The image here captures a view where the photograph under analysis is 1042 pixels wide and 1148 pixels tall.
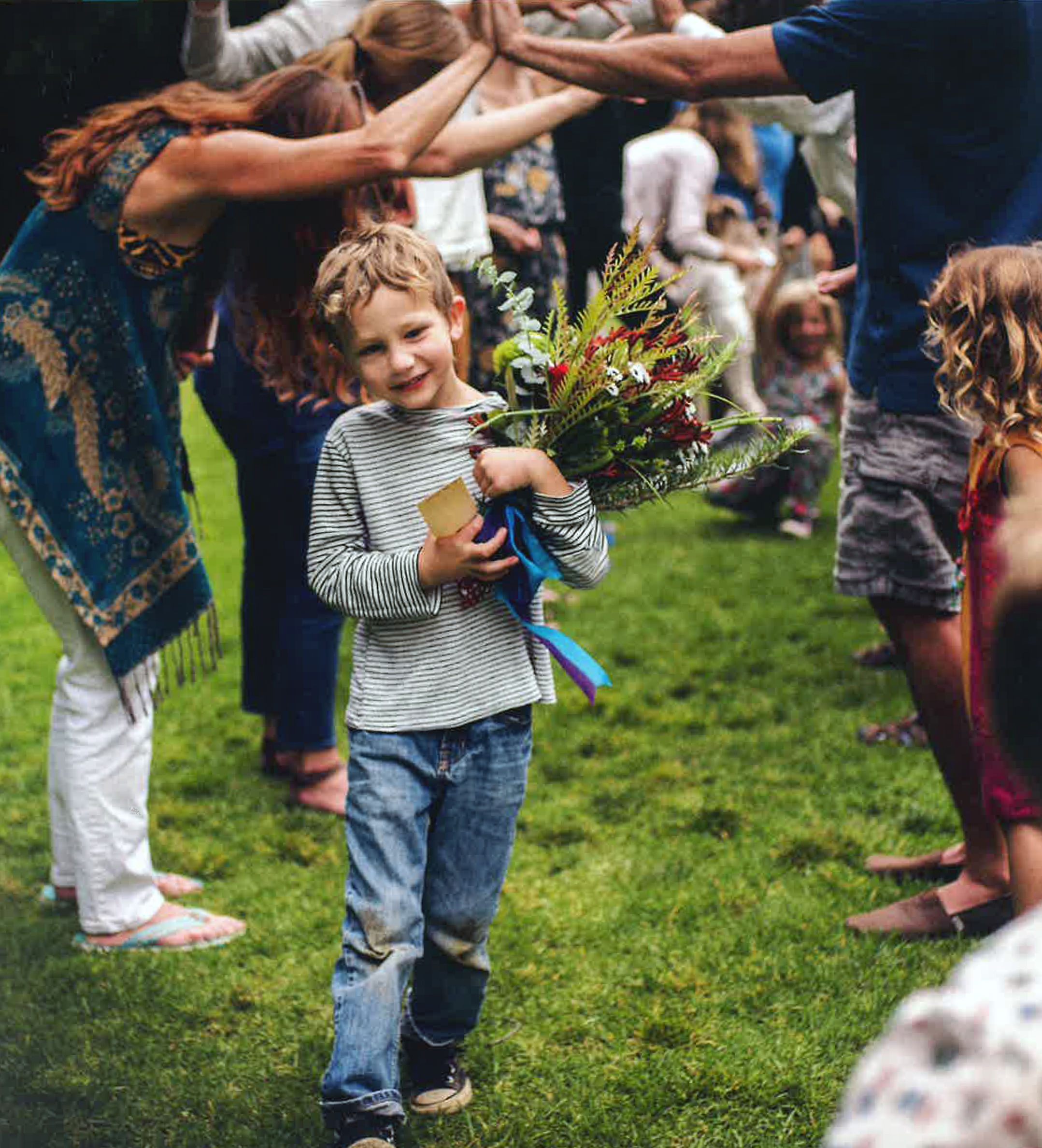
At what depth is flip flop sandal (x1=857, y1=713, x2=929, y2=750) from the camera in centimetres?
443

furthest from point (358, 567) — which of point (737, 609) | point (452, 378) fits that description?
point (737, 609)

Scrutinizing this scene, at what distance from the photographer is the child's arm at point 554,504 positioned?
2344mm

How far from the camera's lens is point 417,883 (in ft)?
8.16

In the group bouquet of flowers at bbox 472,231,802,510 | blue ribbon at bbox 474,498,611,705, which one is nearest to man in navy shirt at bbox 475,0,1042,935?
bouquet of flowers at bbox 472,231,802,510

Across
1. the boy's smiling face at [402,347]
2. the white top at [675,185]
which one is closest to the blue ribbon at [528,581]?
the boy's smiling face at [402,347]

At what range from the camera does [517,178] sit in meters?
5.37

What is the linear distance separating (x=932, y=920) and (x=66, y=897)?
226 cm

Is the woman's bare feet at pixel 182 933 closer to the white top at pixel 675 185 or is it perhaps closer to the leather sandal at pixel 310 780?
the leather sandal at pixel 310 780

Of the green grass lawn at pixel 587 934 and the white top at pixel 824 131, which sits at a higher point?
the white top at pixel 824 131

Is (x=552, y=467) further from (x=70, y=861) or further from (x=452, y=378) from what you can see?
(x=70, y=861)

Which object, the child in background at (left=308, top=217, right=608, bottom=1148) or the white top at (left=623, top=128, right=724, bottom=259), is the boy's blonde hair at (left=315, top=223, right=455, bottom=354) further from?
the white top at (left=623, top=128, right=724, bottom=259)

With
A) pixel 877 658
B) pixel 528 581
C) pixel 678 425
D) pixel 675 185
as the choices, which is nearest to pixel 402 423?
pixel 528 581

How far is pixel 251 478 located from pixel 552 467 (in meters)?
1.85

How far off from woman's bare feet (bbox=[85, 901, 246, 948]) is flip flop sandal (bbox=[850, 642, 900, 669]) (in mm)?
2728
